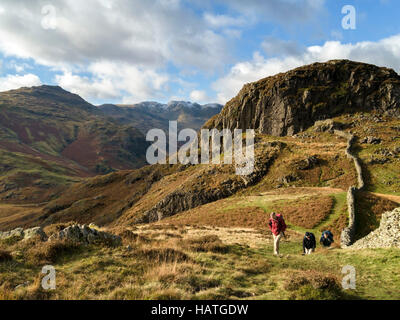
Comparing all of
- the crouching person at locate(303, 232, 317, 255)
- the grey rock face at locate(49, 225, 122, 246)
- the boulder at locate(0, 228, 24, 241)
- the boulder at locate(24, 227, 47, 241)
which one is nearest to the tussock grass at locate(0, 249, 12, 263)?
the grey rock face at locate(49, 225, 122, 246)

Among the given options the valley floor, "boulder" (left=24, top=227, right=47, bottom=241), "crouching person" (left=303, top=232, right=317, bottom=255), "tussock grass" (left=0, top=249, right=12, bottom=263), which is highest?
"boulder" (left=24, top=227, right=47, bottom=241)

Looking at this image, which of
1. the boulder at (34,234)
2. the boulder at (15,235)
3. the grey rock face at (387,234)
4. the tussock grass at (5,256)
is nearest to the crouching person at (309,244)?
the grey rock face at (387,234)

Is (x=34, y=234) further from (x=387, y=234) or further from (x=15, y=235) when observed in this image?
(x=387, y=234)

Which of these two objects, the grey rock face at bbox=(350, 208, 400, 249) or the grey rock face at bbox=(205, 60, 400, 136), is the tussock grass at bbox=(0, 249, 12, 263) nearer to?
the grey rock face at bbox=(350, 208, 400, 249)

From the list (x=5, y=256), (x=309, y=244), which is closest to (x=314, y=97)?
(x=309, y=244)

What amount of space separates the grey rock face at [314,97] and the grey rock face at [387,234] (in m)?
80.6

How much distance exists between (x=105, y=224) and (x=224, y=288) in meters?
76.7

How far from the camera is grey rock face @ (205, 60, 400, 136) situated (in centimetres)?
9131

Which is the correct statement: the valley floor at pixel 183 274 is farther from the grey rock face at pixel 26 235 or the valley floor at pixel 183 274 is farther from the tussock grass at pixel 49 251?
the grey rock face at pixel 26 235

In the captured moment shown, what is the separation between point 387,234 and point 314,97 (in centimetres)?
9238

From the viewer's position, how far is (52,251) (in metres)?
11.5

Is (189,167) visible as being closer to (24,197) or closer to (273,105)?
(273,105)

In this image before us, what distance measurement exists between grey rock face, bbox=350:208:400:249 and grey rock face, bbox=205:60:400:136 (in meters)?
80.6

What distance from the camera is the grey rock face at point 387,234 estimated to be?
13.9 meters
